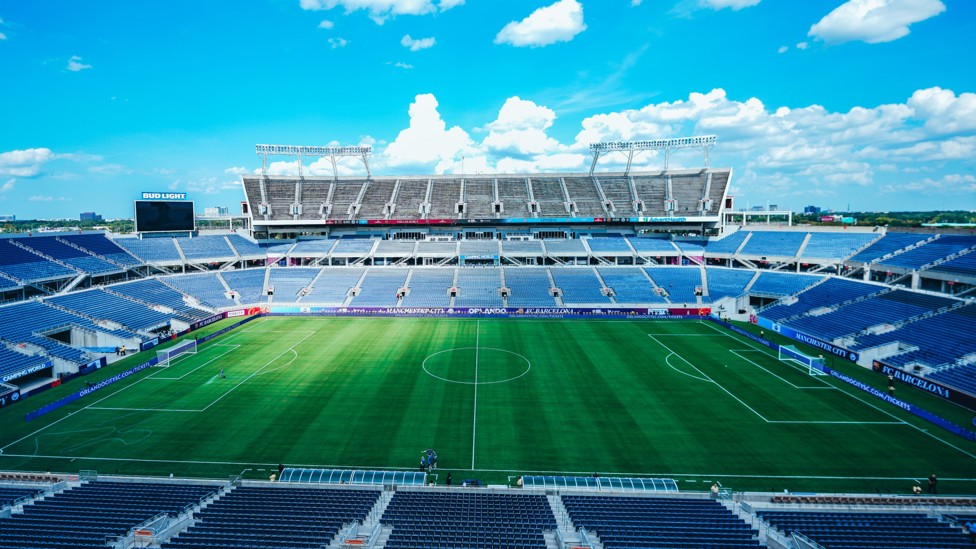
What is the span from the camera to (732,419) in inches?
1007

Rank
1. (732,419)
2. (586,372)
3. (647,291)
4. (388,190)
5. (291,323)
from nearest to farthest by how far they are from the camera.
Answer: (732,419) < (586,372) < (291,323) < (647,291) < (388,190)

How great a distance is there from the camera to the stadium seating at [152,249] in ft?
186

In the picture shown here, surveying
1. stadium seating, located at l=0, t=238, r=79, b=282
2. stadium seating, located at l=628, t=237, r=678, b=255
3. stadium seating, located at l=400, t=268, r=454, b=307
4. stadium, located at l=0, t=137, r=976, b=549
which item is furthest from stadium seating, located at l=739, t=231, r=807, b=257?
stadium seating, located at l=0, t=238, r=79, b=282

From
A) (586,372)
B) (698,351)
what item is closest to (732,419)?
(586,372)

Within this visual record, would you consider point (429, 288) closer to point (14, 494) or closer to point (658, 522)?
point (14, 494)

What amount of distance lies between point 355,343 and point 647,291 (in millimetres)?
33514

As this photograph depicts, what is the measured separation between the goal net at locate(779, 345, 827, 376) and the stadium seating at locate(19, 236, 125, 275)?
214 feet

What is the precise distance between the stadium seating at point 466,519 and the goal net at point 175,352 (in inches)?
1082

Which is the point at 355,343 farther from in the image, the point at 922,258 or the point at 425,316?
the point at 922,258

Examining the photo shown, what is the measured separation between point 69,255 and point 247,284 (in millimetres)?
17111

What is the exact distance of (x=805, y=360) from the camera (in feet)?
115

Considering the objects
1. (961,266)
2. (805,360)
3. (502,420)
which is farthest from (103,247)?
(961,266)

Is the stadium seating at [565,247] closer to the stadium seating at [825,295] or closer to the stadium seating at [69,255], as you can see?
the stadium seating at [825,295]

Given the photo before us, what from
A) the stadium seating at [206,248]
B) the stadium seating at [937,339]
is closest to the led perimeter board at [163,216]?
the stadium seating at [206,248]
